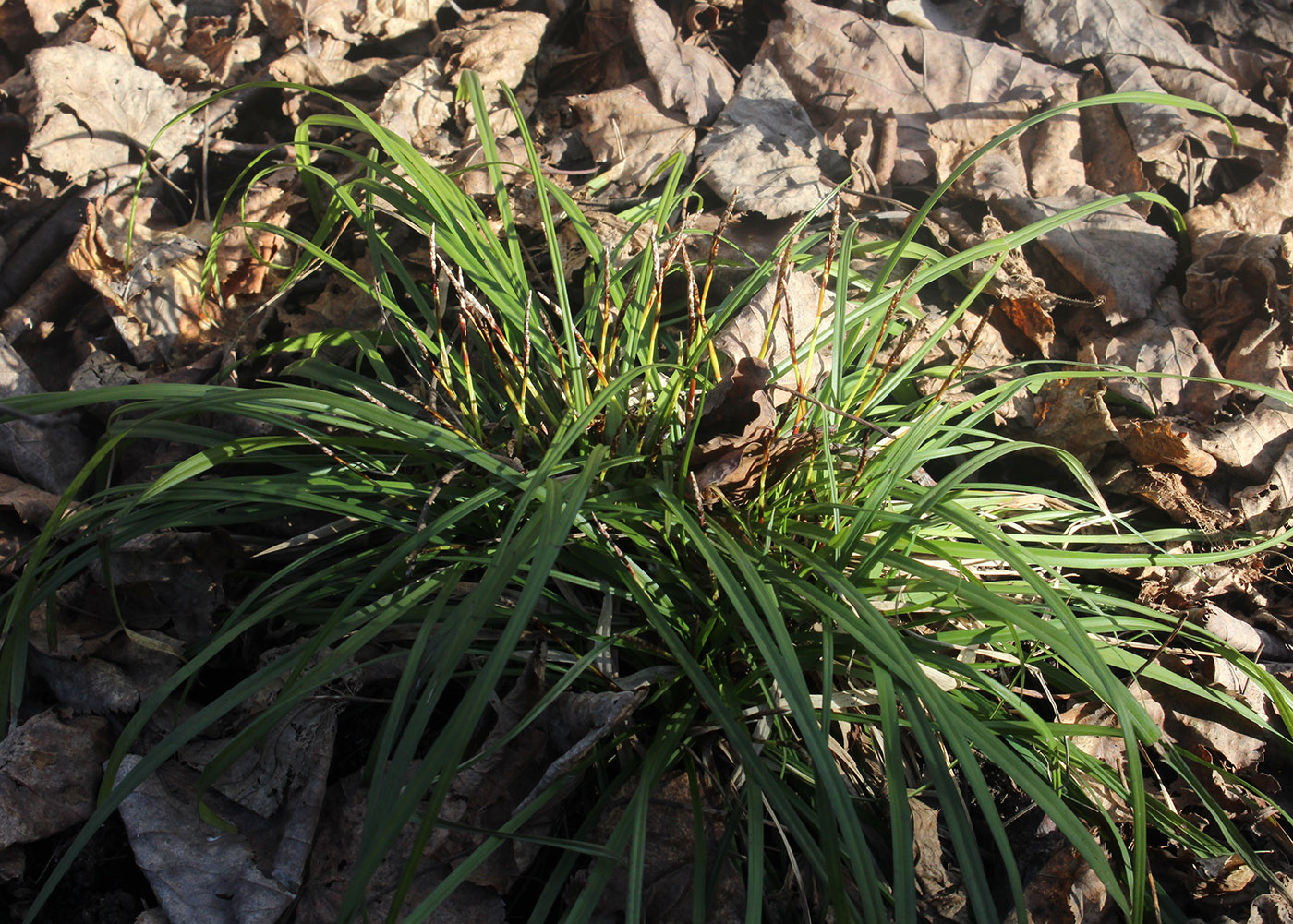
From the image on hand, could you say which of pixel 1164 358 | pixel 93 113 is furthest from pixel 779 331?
pixel 93 113

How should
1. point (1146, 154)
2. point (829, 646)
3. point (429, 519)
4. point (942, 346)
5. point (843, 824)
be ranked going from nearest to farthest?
point (843, 824)
point (829, 646)
point (429, 519)
point (942, 346)
point (1146, 154)

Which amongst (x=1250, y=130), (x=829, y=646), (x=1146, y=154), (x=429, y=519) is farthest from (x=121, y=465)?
(x=1250, y=130)

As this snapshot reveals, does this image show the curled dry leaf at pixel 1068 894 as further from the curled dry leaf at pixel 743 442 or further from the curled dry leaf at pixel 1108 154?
the curled dry leaf at pixel 1108 154

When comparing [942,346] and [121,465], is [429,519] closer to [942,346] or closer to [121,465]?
[121,465]

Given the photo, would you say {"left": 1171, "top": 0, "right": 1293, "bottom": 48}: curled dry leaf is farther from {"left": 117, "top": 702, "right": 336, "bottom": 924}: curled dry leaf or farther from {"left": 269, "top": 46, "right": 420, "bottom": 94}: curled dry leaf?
{"left": 117, "top": 702, "right": 336, "bottom": 924}: curled dry leaf

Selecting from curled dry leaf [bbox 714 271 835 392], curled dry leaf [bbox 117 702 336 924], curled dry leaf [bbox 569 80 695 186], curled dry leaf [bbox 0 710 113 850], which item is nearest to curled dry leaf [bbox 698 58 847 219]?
curled dry leaf [bbox 569 80 695 186]

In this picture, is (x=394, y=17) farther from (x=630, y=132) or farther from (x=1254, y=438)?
(x=1254, y=438)

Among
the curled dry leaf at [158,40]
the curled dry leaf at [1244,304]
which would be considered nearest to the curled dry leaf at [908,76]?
the curled dry leaf at [1244,304]
